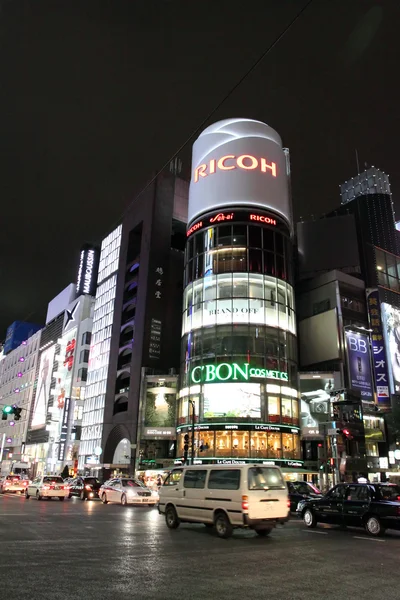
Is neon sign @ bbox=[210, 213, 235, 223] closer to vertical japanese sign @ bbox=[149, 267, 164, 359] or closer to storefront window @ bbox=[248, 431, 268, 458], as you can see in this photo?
vertical japanese sign @ bbox=[149, 267, 164, 359]

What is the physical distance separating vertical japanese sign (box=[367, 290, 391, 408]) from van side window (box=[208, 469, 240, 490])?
4821 centimetres

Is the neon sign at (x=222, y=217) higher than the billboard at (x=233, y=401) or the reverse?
higher

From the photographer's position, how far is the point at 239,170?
192 ft

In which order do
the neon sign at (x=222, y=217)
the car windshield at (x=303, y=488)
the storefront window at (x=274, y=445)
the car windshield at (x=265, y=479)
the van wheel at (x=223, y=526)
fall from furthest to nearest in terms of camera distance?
the neon sign at (x=222, y=217), the storefront window at (x=274, y=445), the car windshield at (x=303, y=488), the car windshield at (x=265, y=479), the van wheel at (x=223, y=526)

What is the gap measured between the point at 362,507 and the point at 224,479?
5.06m

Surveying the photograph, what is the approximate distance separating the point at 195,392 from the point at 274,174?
2881 cm

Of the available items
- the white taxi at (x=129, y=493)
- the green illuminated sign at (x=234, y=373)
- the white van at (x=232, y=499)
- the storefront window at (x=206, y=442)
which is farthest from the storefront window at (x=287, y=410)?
the white van at (x=232, y=499)

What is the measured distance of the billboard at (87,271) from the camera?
94.6 meters

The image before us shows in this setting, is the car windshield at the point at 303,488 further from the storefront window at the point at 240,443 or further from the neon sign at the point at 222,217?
the neon sign at the point at 222,217

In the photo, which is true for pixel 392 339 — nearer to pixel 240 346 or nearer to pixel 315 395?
pixel 315 395

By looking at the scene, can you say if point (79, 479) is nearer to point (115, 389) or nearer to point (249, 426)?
point (249, 426)

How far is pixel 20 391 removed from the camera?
120m

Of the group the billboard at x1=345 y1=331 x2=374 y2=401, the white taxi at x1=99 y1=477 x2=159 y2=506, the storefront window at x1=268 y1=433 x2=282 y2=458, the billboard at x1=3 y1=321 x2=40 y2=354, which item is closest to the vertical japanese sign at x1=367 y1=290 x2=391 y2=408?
the billboard at x1=345 y1=331 x2=374 y2=401

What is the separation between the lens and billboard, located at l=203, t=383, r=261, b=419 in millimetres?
48906
